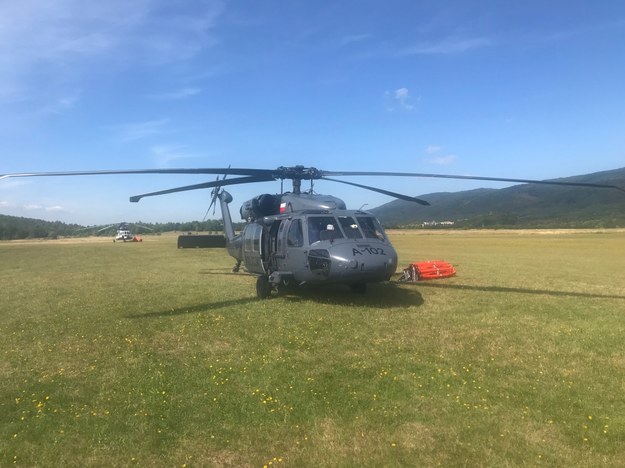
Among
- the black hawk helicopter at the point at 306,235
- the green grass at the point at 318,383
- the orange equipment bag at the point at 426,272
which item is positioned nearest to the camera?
the green grass at the point at 318,383

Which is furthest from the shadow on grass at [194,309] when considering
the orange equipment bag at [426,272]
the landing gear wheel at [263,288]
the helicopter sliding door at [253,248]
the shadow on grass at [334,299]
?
the orange equipment bag at [426,272]

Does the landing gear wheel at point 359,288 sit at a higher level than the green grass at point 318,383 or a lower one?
higher

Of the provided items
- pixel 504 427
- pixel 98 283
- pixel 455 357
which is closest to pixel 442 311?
pixel 455 357

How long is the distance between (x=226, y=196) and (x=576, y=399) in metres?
16.3

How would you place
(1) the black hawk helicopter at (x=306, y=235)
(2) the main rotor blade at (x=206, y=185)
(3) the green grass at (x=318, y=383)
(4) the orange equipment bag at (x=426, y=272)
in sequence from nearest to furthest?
1. (3) the green grass at (x=318, y=383)
2. (1) the black hawk helicopter at (x=306, y=235)
3. (2) the main rotor blade at (x=206, y=185)
4. (4) the orange equipment bag at (x=426, y=272)

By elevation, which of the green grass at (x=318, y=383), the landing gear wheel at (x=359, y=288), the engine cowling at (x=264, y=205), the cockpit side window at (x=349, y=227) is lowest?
the green grass at (x=318, y=383)

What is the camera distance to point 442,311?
1152cm

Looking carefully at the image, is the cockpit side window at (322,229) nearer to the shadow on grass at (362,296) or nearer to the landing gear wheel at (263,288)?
the shadow on grass at (362,296)

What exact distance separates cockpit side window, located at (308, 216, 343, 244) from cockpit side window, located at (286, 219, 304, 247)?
301mm

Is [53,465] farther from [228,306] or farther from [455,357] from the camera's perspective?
[228,306]

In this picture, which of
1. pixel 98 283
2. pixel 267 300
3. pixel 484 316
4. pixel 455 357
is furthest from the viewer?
pixel 98 283

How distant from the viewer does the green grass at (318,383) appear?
5.06 m

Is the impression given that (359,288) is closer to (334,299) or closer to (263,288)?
(334,299)

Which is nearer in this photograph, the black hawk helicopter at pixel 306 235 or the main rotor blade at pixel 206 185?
the black hawk helicopter at pixel 306 235
